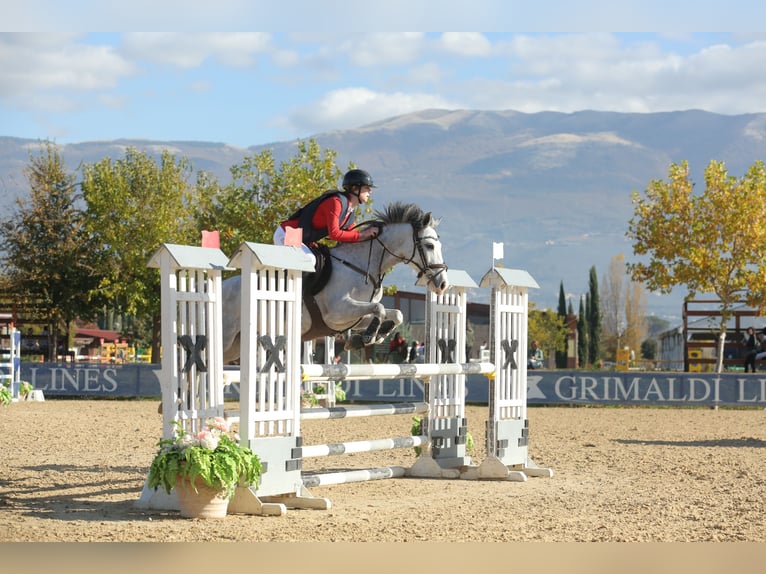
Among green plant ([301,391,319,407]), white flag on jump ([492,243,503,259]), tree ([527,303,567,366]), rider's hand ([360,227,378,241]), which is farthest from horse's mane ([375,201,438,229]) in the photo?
tree ([527,303,567,366])

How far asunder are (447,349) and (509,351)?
0.57 meters

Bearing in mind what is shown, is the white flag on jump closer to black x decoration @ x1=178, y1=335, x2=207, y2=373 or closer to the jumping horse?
the jumping horse

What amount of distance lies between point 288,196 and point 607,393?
30.7ft

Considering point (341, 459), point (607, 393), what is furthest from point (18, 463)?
point (607, 393)

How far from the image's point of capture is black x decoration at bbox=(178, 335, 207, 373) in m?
7.04

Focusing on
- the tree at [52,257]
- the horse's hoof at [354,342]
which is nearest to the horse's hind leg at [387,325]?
the horse's hoof at [354,342]

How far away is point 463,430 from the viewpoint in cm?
940

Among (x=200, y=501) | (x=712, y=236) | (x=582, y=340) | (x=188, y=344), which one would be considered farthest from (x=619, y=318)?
(x=200, y=501)

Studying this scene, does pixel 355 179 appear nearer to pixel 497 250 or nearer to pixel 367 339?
pixel 367 339

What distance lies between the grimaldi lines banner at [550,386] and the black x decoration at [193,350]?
13041 mm

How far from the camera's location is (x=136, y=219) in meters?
32.1

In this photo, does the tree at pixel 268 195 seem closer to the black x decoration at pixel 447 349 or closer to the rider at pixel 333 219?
the black x decoration at pixel 447 349

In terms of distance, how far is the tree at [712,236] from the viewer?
2514cm

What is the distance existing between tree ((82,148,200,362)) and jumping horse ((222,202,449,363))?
2075cm
